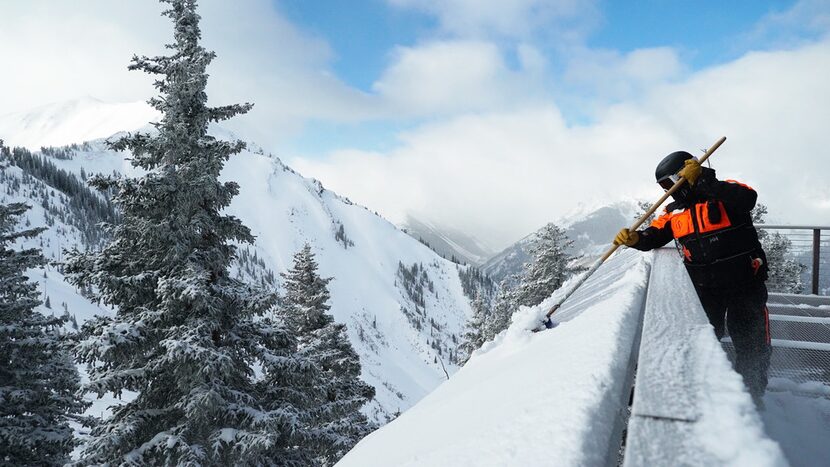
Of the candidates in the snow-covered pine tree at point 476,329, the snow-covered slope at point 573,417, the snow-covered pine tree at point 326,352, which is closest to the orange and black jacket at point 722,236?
the snow-covered slope at point 573,417

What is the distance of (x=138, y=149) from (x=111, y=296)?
2821 millimetres

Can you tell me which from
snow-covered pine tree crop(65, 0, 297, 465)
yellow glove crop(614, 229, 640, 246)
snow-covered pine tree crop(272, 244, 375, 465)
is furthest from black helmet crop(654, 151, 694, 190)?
snow-covered pine tree crop(272, 244, 375, 465)

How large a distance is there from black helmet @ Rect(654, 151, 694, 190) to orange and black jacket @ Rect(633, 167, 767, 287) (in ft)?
0.92

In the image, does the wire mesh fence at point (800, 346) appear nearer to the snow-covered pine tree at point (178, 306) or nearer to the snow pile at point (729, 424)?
the snow pile at point (729, 424)

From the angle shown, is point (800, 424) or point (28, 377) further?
point (28, 377)

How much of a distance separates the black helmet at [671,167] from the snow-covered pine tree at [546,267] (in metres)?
19.1

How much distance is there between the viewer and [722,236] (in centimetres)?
391

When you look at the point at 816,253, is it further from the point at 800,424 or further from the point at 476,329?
the point at 476,329

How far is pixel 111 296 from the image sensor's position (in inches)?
322

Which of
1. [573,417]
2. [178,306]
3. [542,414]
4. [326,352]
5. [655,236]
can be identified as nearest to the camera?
[573,417]

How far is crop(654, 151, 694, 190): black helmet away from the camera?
429cm

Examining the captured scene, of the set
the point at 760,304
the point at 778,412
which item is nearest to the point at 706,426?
the point at 778,412

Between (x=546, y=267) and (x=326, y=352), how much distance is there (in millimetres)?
13174

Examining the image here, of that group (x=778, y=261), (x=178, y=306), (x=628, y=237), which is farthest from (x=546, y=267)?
(x=628, y=237)
